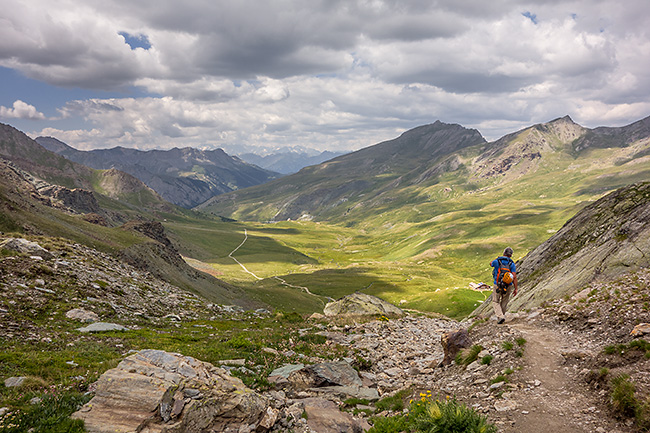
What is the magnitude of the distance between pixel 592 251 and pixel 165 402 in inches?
1557

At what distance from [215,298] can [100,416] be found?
208 ft

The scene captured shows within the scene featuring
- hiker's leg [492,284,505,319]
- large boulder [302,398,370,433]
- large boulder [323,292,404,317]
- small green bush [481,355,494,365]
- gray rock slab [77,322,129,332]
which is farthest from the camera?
large boulder [323,292,404,317]

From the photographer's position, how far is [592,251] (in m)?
33.1

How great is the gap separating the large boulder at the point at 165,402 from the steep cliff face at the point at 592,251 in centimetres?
2750

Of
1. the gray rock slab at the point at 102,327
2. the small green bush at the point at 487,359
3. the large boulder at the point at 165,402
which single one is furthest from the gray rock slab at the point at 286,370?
the gray rock slab at the point at 102,327

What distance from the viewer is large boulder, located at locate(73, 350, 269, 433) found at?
39.2 ft

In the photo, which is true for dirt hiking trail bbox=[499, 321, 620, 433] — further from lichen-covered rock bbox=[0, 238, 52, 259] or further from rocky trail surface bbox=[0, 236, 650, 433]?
lichen-covered rock bbox=[0, 238, 52, 259]

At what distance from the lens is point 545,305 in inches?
1001

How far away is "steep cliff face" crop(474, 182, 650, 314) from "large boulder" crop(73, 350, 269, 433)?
90.2 ft

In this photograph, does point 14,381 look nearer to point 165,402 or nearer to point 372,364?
point 165,402

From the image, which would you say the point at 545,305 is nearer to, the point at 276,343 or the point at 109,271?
the point at 276,343

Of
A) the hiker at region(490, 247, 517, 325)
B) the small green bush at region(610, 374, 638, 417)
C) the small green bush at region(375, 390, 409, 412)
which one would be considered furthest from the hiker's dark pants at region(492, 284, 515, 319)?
the small green bush at region(610, 374, 638, 417)

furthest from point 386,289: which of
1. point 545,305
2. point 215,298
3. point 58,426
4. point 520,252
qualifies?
point 58,426

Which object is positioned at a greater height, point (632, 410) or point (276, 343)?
point (632, 410)
